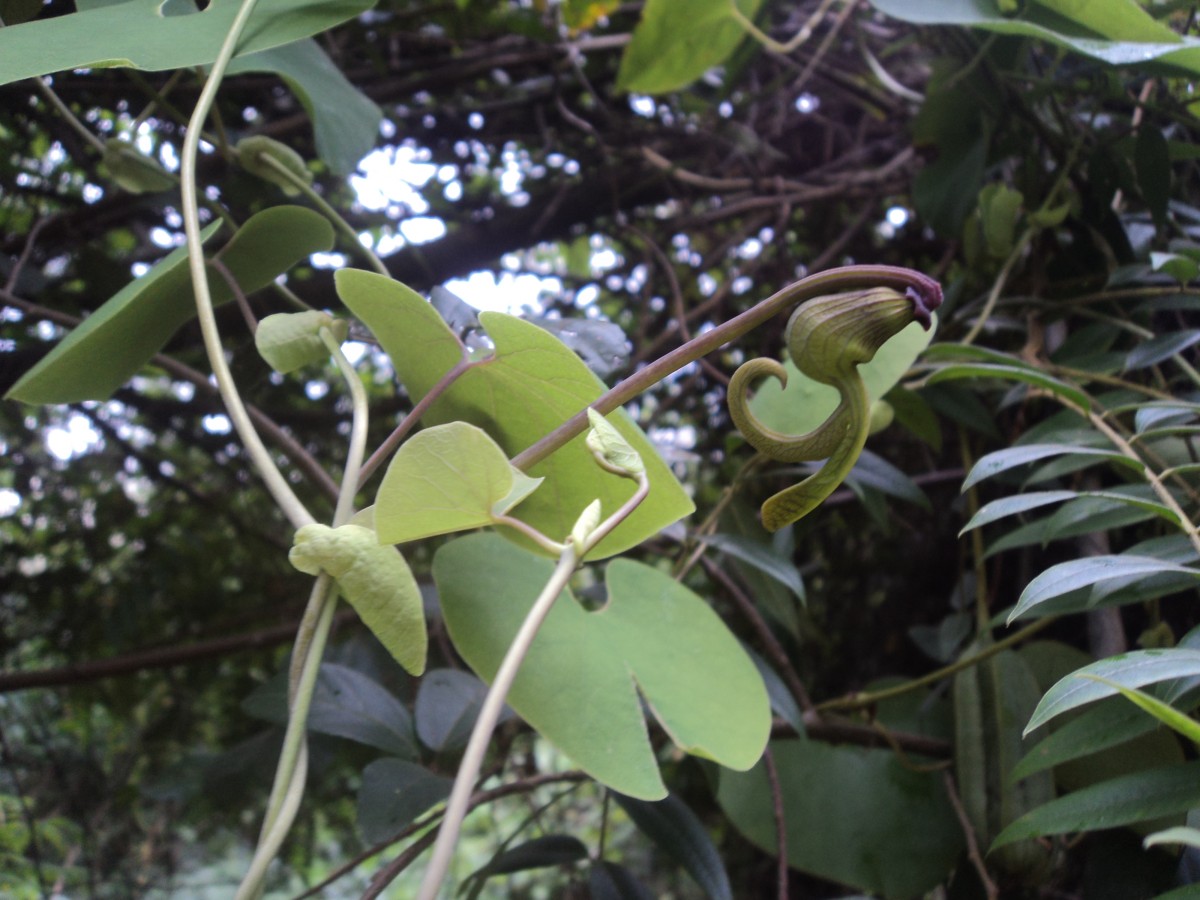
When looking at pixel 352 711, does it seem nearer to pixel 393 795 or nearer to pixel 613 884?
pixel 393 795

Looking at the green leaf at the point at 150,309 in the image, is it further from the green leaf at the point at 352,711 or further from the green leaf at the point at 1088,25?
the green leaf at the point at 1088,25

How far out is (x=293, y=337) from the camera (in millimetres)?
375

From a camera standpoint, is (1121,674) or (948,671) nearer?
(1121,674)

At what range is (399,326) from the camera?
373 millimetres

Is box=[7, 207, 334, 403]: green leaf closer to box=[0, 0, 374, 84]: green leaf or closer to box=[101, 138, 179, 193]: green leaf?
box=[0, 0, 374, 84]: green leaf

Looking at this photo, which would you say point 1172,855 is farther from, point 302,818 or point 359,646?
point 302,818

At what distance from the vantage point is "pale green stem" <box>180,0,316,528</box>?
0.30 m

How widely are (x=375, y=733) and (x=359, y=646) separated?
26 cm

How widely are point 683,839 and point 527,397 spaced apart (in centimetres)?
30

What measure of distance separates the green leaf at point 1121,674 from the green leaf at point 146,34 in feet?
1.45

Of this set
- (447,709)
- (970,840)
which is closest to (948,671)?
(970,840)

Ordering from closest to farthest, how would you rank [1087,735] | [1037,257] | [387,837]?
[1087,735], [387,837], [1037,257]

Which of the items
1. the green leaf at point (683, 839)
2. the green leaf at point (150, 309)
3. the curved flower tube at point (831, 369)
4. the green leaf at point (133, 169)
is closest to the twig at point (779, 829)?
the green leaf at point (683, 839)

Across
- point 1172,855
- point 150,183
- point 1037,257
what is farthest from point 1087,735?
point 150,183
